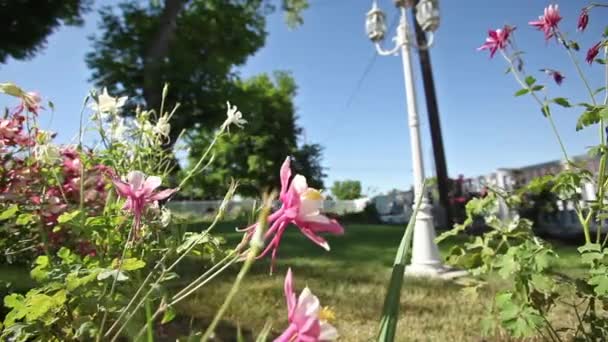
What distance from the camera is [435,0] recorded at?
5035mm

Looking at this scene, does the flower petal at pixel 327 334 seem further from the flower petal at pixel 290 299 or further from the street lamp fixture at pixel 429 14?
the street lamp fixture at pixel 429 14

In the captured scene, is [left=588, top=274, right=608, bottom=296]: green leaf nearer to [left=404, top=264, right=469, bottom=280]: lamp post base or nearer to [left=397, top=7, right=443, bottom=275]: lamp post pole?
[left=404, top=264, right=469, bottom=280]: lamp post base

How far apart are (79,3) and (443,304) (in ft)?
29.1

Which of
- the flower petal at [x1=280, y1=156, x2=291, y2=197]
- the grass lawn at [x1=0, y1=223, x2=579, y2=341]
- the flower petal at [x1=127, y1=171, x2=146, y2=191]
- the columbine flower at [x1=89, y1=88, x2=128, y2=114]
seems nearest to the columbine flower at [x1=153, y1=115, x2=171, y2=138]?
the columbine flower at [x1=89, y1=88, x2=128, y2=114]

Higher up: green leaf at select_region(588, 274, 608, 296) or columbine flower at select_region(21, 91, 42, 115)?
columbine flower at select_region(21, 91, 42, 115)

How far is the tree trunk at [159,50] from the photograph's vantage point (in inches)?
359

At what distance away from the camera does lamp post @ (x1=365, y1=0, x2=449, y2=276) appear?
446cm

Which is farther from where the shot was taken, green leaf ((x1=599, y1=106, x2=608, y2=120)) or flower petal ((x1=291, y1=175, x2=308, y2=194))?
green leaf ((x1=599, y1=106, x2=608, y2=120))

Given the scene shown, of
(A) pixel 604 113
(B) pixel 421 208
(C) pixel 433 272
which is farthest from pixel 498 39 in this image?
(C) pixel 433 272

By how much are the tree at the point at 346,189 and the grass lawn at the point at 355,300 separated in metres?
26.3

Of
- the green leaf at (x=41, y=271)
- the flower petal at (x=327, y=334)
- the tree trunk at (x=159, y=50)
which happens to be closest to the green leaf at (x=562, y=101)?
the flower petal at (x=327, y=334)

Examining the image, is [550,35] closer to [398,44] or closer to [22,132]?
[22,132]

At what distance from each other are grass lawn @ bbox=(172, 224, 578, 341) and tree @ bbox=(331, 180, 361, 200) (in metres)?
26.3

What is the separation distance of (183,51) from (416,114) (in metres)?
7.79
